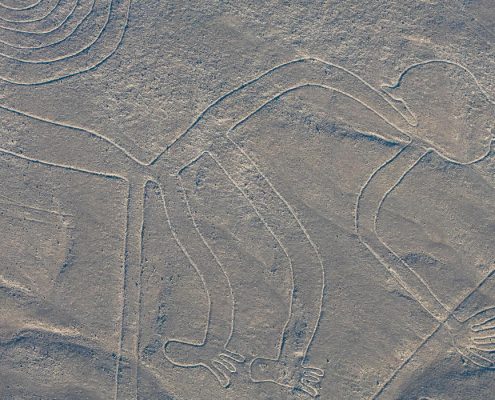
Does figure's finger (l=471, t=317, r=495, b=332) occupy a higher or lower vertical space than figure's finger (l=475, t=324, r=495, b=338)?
higher

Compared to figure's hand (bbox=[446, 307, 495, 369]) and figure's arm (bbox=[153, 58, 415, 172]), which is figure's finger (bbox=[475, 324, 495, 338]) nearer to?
figure's hand (bbox=[446, 307, 495, 369])

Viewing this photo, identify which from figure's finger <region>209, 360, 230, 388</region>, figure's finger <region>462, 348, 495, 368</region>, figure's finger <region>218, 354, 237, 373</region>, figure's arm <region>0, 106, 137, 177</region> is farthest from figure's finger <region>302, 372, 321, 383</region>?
figure's arm <region>0, 106, 137, 177</region>

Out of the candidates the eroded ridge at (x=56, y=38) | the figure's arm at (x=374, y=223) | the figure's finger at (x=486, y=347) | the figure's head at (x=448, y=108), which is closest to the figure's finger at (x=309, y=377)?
the figure's arm at (x=374, y=223)

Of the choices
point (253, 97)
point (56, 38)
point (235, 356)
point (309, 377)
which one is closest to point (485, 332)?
point (309, 377)

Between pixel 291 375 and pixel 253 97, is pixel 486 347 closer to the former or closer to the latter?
pixel 291 375

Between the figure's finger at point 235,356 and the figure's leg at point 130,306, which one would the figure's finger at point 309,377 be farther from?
the figure's leg at point 130,306

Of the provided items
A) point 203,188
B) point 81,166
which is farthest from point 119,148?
point 203,188

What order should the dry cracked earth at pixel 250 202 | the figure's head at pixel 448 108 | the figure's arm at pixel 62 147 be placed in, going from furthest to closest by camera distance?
the figure's arm at pixel 62 147 < the figure's head at pixel 448 108 < the dry cracked earth at pixel 250 202
